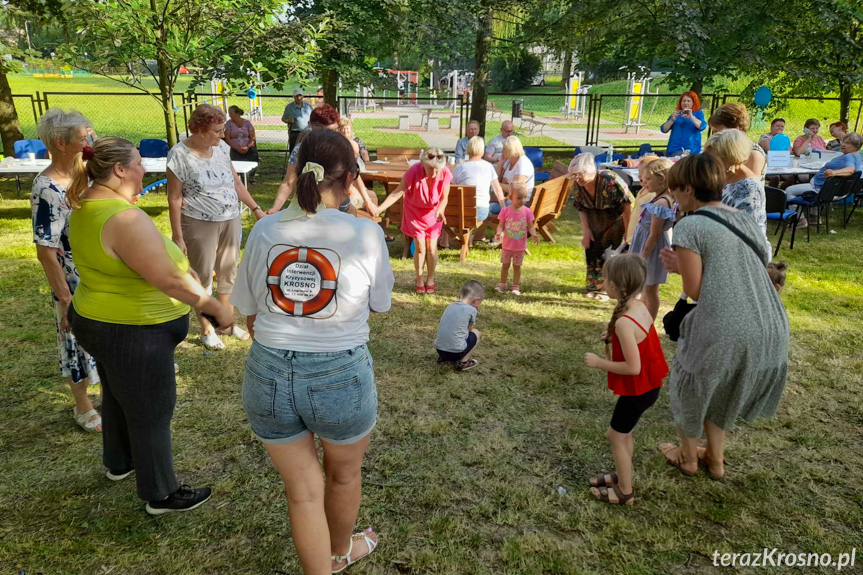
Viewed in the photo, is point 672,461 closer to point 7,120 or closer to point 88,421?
point 88,421

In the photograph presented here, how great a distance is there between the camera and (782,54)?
43.7ft

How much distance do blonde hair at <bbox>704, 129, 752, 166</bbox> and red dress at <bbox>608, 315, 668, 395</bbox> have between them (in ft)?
3.95

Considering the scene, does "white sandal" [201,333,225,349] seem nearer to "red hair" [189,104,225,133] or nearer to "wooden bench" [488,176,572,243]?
"red hair" [189,104,225,133]

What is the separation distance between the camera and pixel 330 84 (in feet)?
41.1

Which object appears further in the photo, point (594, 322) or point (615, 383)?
point (594, 322)

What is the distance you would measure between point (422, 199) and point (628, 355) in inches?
146

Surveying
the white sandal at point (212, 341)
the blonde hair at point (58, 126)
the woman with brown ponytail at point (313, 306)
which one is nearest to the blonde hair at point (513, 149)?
the white sandal at point (212, 341)

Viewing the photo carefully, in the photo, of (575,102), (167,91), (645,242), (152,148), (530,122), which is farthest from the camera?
(575,102)

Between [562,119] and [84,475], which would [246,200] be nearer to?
[84,475]

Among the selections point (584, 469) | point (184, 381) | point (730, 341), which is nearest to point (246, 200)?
point (184, 381)

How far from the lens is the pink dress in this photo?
6113mm

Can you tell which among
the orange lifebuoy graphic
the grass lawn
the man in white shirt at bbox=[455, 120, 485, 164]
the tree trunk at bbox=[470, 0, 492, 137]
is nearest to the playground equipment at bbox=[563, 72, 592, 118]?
the tree trunk at bbox=[470, 0, 492, 137]

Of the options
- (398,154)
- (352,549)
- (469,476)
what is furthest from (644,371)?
Result: (398,154)

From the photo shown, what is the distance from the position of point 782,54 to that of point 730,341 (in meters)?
13.3
